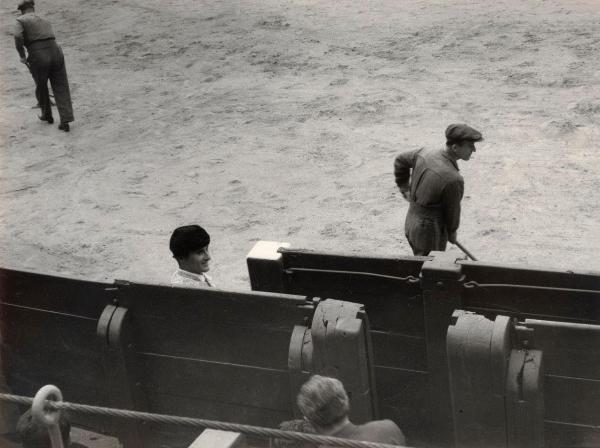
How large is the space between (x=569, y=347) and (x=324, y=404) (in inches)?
49.1

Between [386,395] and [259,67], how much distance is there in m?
8.75

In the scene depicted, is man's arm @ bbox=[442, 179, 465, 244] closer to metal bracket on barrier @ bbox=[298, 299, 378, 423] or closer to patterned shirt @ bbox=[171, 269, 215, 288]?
patterned shirt @ bbox=[171, 269, 215, 288]

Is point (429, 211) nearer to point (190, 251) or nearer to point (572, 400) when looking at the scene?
point (190, 251)

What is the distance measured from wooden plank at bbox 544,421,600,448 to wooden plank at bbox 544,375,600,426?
0.03 m

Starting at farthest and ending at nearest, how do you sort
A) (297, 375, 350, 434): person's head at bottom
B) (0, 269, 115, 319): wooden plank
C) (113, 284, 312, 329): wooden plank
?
(0, 269, 115, 319): wooden plank → (113, 284, 312, 329): wooden plank → (297, 375, 350, 434): person's head at bottom

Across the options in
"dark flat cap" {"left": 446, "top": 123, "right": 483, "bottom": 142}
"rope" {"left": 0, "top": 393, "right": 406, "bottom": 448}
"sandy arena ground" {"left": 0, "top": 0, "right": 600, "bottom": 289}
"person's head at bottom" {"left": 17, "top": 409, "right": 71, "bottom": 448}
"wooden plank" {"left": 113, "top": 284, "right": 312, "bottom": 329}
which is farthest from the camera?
"sandy arena ground" {"left": 0, "top": 0, "right": 600, "bottom": 289}

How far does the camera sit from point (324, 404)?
3.57 meters

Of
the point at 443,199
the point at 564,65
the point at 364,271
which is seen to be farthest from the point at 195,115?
the point at 364,271

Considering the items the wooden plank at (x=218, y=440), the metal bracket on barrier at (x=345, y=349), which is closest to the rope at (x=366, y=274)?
the metal bracket on barrier at (x=345, y=349)

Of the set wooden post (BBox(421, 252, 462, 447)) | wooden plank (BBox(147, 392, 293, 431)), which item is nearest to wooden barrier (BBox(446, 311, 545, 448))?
wooden post (BBox(421, 252, 462, 447))

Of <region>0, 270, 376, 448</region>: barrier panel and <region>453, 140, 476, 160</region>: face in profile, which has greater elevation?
<region>453, 140, 476, 160</region>: face in profile

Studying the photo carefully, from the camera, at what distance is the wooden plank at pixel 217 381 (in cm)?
481

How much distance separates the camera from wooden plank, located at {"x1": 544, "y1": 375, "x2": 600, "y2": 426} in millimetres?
4172

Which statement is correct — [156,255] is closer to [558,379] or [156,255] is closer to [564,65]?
[558,379]
